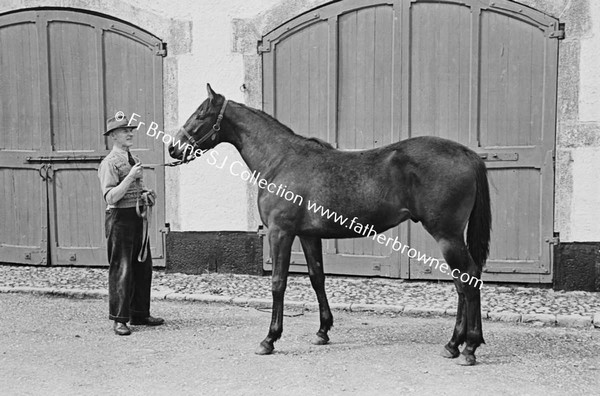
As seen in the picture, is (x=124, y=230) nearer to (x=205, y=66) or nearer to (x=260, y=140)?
(x=260, y=140)

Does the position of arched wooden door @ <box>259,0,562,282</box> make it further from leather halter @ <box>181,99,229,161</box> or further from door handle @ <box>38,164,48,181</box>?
door handle @ <box>38,164,48,181</box>

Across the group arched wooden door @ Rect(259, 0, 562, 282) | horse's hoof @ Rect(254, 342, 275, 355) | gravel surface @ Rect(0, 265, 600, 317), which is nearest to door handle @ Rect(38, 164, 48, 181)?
gravel surface @ Rect(0, 265, 600, 317)

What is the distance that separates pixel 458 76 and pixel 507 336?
10.4ft

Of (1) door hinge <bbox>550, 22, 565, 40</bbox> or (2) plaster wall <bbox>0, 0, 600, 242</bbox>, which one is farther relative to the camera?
(2) plaster wall <bbox>0, 0, 600, 242</bbox>

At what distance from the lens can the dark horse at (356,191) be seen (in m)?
5.12

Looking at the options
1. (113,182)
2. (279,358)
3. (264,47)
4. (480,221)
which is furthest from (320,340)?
(264,47)

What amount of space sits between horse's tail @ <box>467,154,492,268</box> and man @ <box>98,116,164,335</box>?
9.27ft

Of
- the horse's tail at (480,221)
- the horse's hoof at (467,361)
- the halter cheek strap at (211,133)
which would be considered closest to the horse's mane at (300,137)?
the halter cheek strap at (211,133)

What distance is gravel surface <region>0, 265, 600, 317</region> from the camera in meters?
7.00

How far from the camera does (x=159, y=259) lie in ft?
29.3

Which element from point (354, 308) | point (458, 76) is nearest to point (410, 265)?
point (354, 308)

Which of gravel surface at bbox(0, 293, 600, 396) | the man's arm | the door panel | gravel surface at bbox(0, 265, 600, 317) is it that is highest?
the man's arm

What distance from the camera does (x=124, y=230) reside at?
6.30 meters

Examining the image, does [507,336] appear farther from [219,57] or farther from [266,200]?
[219,57]
